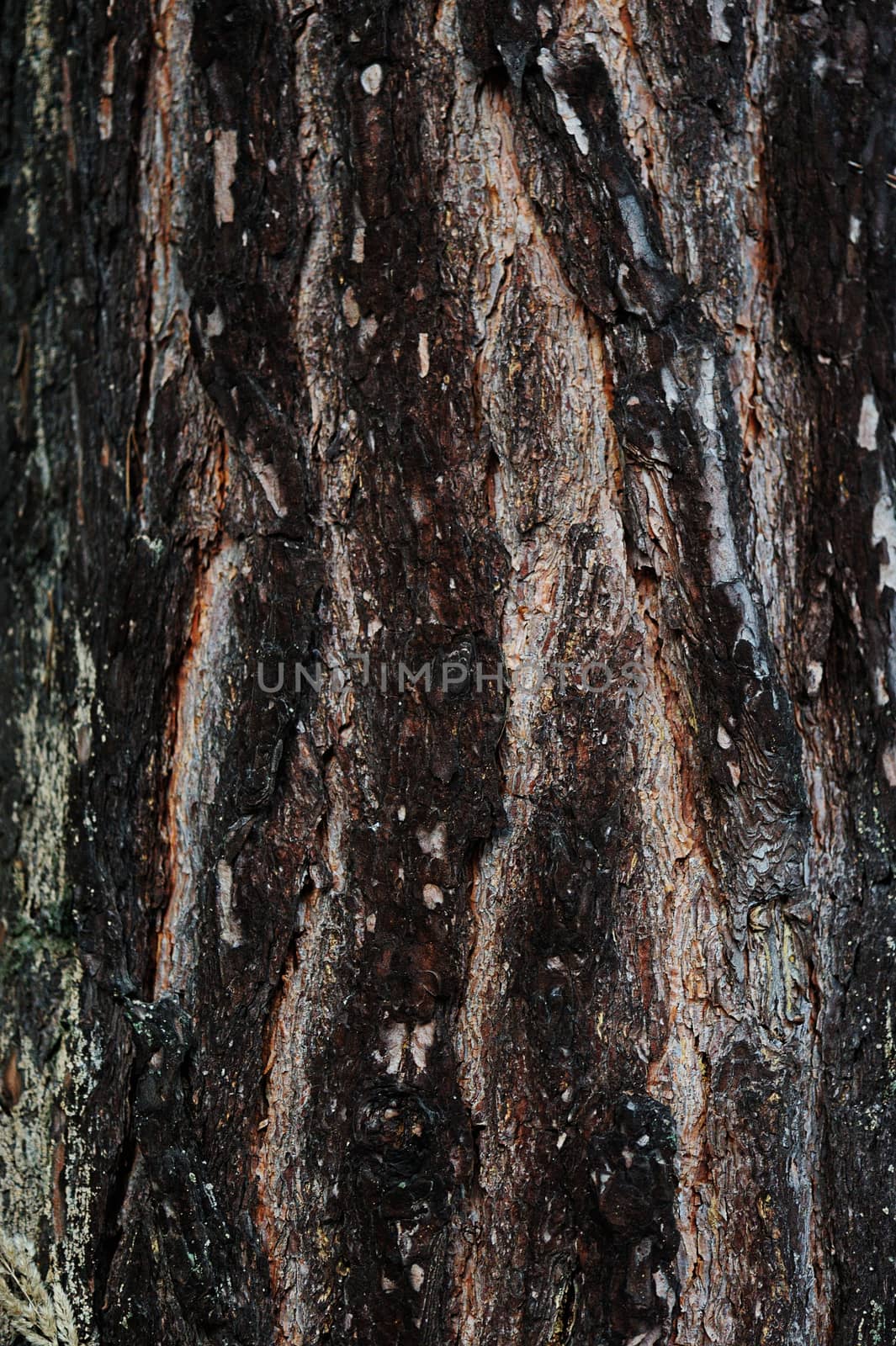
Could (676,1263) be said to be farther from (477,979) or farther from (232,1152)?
(232,1152)

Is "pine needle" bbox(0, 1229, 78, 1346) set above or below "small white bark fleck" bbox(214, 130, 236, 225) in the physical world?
below

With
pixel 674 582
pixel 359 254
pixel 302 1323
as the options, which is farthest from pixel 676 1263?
pixel 359 254

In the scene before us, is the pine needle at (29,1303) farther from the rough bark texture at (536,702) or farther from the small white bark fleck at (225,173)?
the small white bark fleck at (225,173)

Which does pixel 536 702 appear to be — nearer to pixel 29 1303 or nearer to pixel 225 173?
pixel 225 173

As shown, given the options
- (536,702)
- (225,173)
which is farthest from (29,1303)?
(225,173)

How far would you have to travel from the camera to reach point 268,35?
97 cm

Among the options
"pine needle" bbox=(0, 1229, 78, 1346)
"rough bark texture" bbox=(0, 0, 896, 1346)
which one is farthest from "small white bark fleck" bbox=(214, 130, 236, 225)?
"pine needle" bbox=(0, 1229, 78, 1346)

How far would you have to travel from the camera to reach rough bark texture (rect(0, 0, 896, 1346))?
922 millimetres

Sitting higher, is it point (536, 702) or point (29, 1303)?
point (536, 702)

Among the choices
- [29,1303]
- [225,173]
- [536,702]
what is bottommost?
[29,1303]

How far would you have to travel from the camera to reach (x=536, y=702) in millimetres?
931

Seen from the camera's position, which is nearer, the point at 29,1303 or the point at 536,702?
the point at 536,702

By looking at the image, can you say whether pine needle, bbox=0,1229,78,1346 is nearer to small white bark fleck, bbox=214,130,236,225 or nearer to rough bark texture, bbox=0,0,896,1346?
rough bark texture, bbox=0,0,896,1346

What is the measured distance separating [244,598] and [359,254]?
35 centimetres
